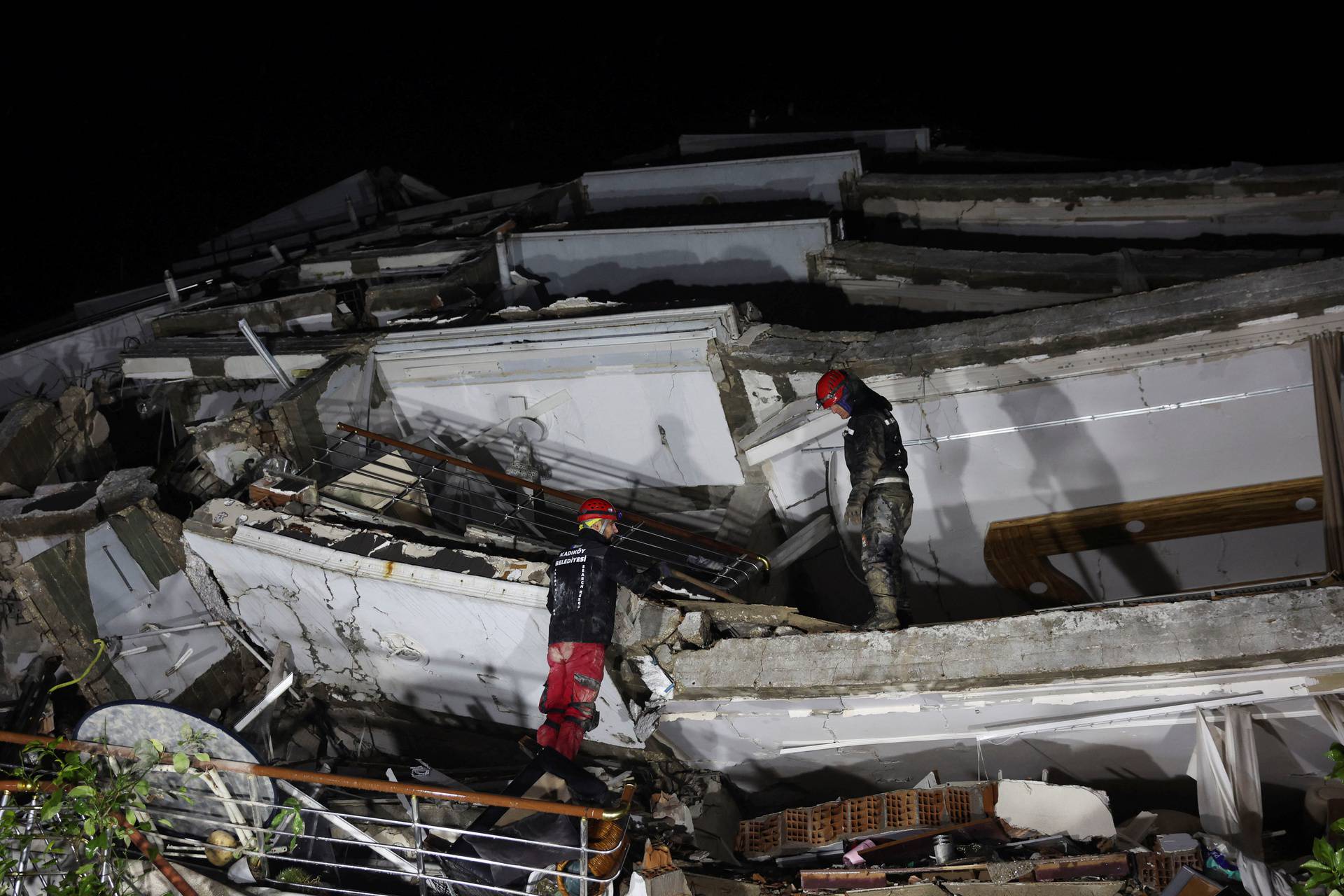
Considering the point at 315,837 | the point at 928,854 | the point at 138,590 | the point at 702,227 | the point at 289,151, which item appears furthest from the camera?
the point at 289,151

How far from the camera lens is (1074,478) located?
766 cm

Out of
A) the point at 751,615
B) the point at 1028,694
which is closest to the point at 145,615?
the point at 751,615

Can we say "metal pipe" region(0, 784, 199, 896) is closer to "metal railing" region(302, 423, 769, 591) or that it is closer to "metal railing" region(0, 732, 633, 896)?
"metal railing" region(0, 732, 633, 896)

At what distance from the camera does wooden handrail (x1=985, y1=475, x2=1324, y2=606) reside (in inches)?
290

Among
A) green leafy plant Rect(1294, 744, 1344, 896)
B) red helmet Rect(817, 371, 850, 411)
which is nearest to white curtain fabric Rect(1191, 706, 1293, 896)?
green leafy plant Rect(1294, 744, 1344, 896)

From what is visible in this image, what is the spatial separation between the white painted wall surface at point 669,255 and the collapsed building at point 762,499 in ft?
0.12

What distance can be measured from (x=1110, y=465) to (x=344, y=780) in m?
5.61

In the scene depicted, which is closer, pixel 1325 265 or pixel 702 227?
pixel 1325 265

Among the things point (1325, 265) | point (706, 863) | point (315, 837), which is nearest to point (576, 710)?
point (706, 863)

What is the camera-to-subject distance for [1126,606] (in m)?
5.49

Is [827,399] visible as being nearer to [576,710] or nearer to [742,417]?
[742,417]

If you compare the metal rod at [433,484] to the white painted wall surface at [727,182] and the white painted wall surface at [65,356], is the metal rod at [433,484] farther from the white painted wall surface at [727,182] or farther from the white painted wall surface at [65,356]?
the white painted wall surface at [65,356]

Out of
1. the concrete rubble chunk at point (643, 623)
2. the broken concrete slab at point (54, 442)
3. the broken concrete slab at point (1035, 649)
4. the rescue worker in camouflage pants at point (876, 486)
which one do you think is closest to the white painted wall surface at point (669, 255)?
the rescue worker in camouflage pants at point (876, 486)

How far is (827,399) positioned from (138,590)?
5286 millimetres
